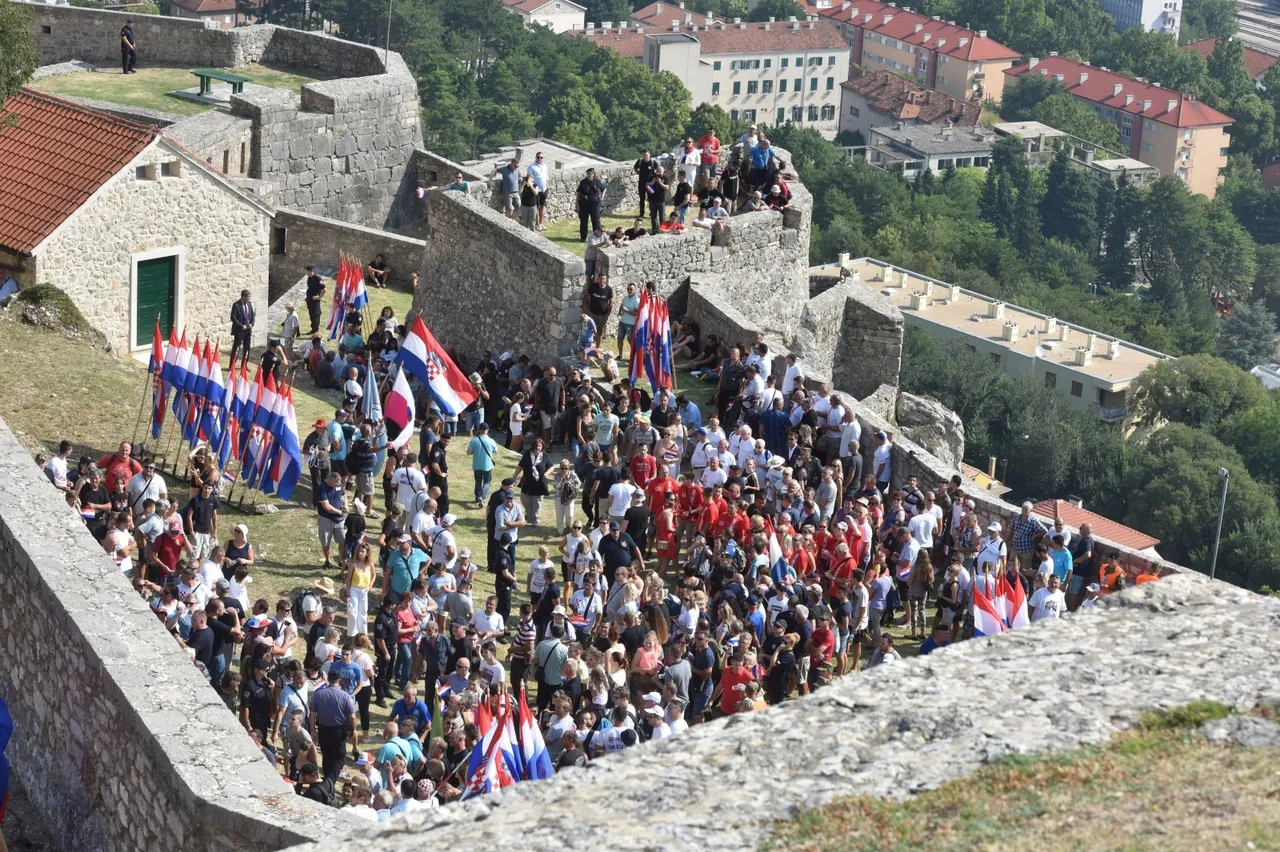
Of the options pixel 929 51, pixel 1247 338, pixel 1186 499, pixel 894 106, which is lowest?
pixel 1247 338

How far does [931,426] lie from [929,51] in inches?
5897

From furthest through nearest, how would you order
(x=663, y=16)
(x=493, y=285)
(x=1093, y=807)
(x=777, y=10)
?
(x=777, y=10)
(x=663, y=16)
(x=493, y=285)
(x=1093, y=807)

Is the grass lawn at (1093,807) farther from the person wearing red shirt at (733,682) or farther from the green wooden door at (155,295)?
the green wooden door at (155,295)

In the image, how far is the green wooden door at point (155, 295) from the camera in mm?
25922

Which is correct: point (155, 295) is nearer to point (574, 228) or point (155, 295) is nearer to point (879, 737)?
point (574, 228)

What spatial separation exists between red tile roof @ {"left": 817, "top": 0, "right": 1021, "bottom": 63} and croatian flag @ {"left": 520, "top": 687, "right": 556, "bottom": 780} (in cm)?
16121

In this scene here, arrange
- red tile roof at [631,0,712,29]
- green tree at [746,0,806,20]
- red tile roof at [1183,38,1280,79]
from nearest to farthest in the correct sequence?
red tile roof at [631,0,712,29] → green tree at [746,0,806,20] → red tile roof at [1183,38,1280,79]

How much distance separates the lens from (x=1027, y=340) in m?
97.2

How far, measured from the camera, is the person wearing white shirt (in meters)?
17.9

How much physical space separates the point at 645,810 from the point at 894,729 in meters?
1.29

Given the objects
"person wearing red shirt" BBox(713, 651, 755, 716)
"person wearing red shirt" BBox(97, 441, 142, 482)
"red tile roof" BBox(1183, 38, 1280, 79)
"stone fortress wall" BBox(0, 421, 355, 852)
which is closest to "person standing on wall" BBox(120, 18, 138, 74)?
"person wearing red shirt" BBox(97, 441, 142, 482)

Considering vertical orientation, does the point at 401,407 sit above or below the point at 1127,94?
above

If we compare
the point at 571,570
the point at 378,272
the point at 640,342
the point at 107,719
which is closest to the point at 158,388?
the point at 571,570

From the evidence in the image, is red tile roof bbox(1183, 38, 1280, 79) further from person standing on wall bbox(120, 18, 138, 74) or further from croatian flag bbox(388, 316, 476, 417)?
croatian flag bbox(388, 316, 476, 417)
